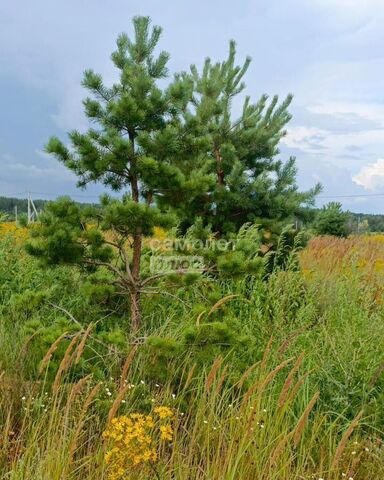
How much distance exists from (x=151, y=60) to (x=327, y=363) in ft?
8.99

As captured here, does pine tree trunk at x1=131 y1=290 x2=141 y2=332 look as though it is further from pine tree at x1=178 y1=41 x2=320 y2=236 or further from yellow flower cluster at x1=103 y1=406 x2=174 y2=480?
pine tree at x1=178 y1=41 x2=320 y2=236

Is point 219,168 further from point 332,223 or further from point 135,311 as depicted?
point 332,223

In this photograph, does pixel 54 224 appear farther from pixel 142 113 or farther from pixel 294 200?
pixel 294 200

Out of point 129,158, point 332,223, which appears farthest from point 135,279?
point 332,223

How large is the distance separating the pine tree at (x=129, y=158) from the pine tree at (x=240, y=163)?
340 centimetres

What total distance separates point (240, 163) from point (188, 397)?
471 centimetres

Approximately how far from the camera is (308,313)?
4.45 metres

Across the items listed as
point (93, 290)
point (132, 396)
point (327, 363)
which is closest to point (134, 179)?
point (93, 290)

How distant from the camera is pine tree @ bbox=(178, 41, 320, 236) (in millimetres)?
7934

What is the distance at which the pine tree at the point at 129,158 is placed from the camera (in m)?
3.97

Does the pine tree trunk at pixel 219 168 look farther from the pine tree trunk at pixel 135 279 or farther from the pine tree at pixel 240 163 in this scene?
the pine tree trunk at pixel 135 279

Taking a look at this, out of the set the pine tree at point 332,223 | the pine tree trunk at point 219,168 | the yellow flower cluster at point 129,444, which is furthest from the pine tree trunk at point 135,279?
the pine tree at point 332,223

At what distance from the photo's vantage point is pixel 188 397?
376 cm

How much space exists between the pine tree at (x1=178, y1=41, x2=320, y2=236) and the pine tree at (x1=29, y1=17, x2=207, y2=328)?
11.2ft
